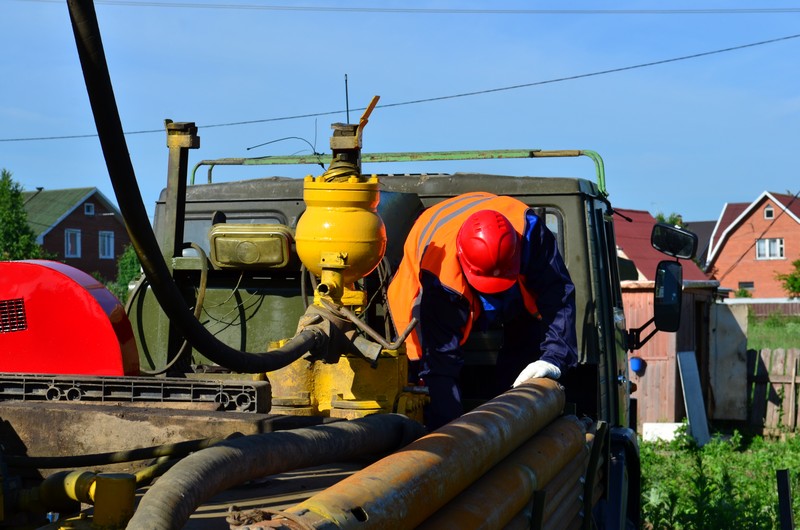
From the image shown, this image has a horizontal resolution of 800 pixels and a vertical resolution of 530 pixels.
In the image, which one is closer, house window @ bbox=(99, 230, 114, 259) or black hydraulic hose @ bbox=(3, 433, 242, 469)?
black hydraulic hose @ bbox=(3, 433, 242, 469)

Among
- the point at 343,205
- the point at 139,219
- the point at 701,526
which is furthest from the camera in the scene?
the point at 701,526

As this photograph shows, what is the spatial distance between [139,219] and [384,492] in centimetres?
72

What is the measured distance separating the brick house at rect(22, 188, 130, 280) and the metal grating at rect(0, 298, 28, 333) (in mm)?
44604

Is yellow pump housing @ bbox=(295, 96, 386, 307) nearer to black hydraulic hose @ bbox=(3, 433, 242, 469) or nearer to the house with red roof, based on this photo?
black hydraulic hose @ bbox=(3, 433, 242, 469)

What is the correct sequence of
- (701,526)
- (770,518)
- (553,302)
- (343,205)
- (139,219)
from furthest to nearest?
(770,518), (701,526), (553,302), (343,205), (139,219)

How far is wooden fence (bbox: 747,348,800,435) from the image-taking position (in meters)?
15.7

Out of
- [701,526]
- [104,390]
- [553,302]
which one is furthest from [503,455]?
[701,526]

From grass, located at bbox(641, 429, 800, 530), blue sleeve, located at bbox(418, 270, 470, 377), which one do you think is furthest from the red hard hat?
grass, located at bbox(641, 429, 800, 530)

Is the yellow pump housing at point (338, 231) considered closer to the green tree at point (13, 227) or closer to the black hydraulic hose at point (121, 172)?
the black hydraulic hose at point (121, 172)

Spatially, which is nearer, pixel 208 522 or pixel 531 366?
pixel 208 522

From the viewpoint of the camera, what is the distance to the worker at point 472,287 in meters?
4.52

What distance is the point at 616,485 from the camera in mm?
5012

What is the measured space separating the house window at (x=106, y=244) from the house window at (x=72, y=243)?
55.9 inches

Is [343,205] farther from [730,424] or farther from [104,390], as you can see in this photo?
[730,424]
